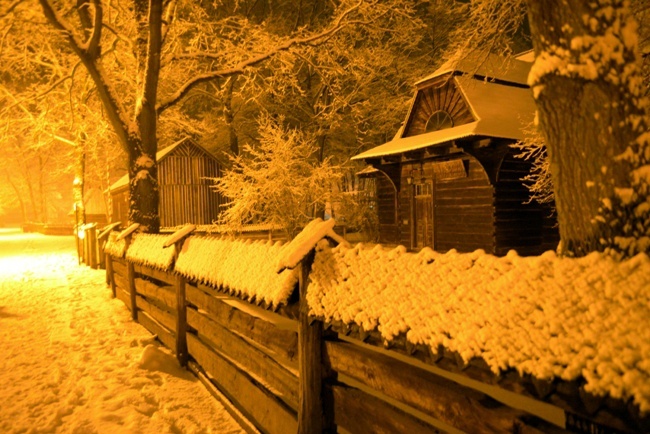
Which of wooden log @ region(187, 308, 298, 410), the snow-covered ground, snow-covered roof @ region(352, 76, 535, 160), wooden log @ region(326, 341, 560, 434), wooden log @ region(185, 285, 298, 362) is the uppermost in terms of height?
snow-covered roof @ region(352, 76, 535, 160)

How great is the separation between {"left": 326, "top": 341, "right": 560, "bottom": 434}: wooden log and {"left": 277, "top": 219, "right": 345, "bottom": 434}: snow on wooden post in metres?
0.15

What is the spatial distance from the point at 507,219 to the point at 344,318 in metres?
12.9

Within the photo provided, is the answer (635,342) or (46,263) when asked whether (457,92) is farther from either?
(46,263)

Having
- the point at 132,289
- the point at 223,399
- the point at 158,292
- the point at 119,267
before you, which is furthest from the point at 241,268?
the point at 119,267

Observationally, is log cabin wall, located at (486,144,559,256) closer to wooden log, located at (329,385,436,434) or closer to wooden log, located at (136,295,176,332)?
wooden log, located at (136,295,176,332)

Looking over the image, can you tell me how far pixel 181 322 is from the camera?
5.73 m

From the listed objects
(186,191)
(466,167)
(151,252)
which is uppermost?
(466,167)

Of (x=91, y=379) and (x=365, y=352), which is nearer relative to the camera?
Result: (x=365, y=352)

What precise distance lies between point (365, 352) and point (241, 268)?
1620 mm

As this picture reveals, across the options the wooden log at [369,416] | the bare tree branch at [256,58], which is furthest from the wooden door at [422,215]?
the wooden log at [369,416]

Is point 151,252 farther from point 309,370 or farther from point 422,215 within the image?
point 422,215

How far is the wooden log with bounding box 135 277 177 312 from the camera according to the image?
20.5 ft

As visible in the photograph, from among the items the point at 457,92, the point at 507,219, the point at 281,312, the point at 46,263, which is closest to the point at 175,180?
the point at 46,263

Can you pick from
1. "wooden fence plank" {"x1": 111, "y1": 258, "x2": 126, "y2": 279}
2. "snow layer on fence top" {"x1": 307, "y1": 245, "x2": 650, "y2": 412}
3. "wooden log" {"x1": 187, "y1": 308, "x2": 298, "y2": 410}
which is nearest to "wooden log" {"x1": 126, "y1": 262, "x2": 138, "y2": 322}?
"wooden fence plank" {"x1": 111, "y1": 258, "x2": 126, "y2": 279}
